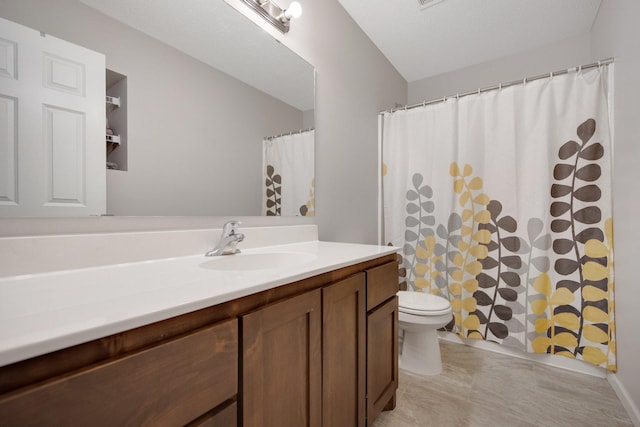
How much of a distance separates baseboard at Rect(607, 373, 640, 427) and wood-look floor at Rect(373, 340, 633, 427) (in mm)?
24

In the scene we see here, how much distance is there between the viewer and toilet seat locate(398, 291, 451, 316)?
5.39ft

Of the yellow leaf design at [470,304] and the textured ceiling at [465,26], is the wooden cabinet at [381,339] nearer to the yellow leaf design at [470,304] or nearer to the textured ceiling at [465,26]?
the yellow leaf design at [470,304]

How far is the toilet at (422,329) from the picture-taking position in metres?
1.65

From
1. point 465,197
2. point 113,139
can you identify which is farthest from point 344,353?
point 465,197

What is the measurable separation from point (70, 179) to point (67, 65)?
1.06 ft

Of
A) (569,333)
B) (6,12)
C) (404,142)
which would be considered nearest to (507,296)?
(569,333)

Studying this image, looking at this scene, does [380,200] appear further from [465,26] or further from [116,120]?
[116,120]

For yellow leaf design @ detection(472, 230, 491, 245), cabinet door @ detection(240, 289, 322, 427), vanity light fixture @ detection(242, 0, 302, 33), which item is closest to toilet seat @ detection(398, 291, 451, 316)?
yellow leaf design @ detection(472, 230, 491, 245)

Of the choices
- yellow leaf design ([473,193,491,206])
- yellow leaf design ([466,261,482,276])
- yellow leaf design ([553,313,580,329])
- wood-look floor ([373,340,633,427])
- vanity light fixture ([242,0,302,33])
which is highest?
vanity light fixture ([242,0,302,33])

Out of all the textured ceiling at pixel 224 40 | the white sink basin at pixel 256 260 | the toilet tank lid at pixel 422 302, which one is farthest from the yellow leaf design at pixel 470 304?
the textured ceiling at pixel 224 40

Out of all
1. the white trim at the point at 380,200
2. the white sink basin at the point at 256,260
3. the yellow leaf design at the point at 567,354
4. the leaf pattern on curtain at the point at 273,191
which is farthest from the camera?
the white trim at the point at 380,200

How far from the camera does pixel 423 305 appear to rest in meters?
1.71

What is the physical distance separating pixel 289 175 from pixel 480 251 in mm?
1465

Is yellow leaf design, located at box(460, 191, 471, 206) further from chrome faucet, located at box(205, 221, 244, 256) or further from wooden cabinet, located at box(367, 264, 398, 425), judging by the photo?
chrome faucet, located at box(205, 221, 244, 256)
